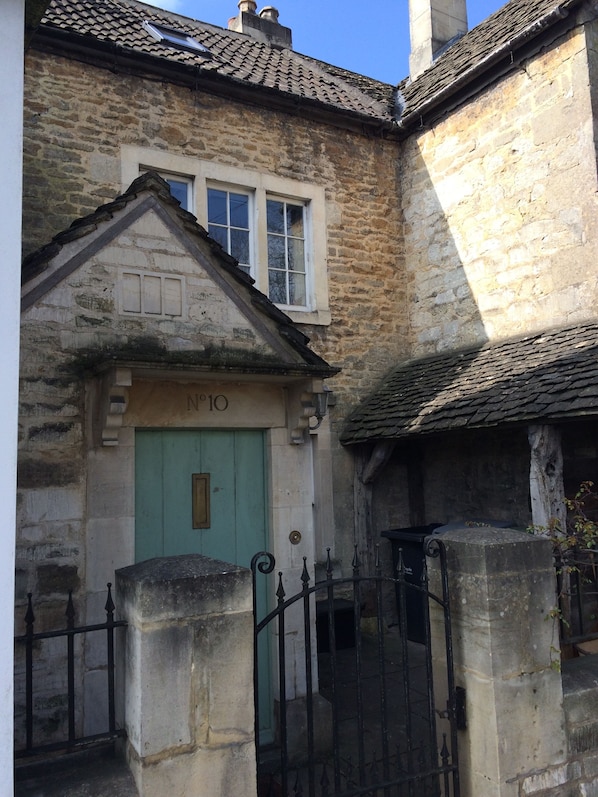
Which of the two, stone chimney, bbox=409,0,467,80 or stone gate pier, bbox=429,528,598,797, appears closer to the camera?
stone gate pier, bbox=429,528,598,797

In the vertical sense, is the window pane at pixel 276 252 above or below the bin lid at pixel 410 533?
above

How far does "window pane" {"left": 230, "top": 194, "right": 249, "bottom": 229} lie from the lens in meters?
8.30

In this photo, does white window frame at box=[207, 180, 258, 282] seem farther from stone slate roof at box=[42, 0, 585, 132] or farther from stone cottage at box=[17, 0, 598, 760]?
stone slate roof at box=[42, 0, 585, 132]

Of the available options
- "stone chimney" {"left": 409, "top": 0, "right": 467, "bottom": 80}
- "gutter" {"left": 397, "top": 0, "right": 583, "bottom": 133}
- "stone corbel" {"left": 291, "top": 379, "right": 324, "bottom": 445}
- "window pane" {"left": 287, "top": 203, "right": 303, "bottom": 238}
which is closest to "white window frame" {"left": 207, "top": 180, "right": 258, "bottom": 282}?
"window pane" {"left": 287, "top": 203, "right": 303, "bottom": 238}

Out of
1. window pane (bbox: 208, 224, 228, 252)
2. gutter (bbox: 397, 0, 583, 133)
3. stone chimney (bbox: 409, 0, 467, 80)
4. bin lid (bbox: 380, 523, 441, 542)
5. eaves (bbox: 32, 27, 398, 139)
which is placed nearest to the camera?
eaves (bbox: 32, 27, 398, 139)

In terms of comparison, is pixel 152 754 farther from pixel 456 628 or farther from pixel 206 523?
pixel 206 523

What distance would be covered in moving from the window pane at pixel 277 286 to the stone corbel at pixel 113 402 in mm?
4532

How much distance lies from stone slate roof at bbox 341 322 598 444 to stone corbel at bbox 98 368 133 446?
382 centimetres

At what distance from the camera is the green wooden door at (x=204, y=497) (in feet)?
15.3

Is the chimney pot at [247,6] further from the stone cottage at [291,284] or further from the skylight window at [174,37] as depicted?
the skylight window at [174,37]

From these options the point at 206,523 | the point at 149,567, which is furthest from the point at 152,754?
the point at 206,523

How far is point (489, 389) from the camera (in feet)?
23.0

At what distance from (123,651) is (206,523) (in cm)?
220

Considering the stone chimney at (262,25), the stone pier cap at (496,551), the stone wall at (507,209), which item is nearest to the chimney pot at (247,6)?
the stone chimney at (262,25)
